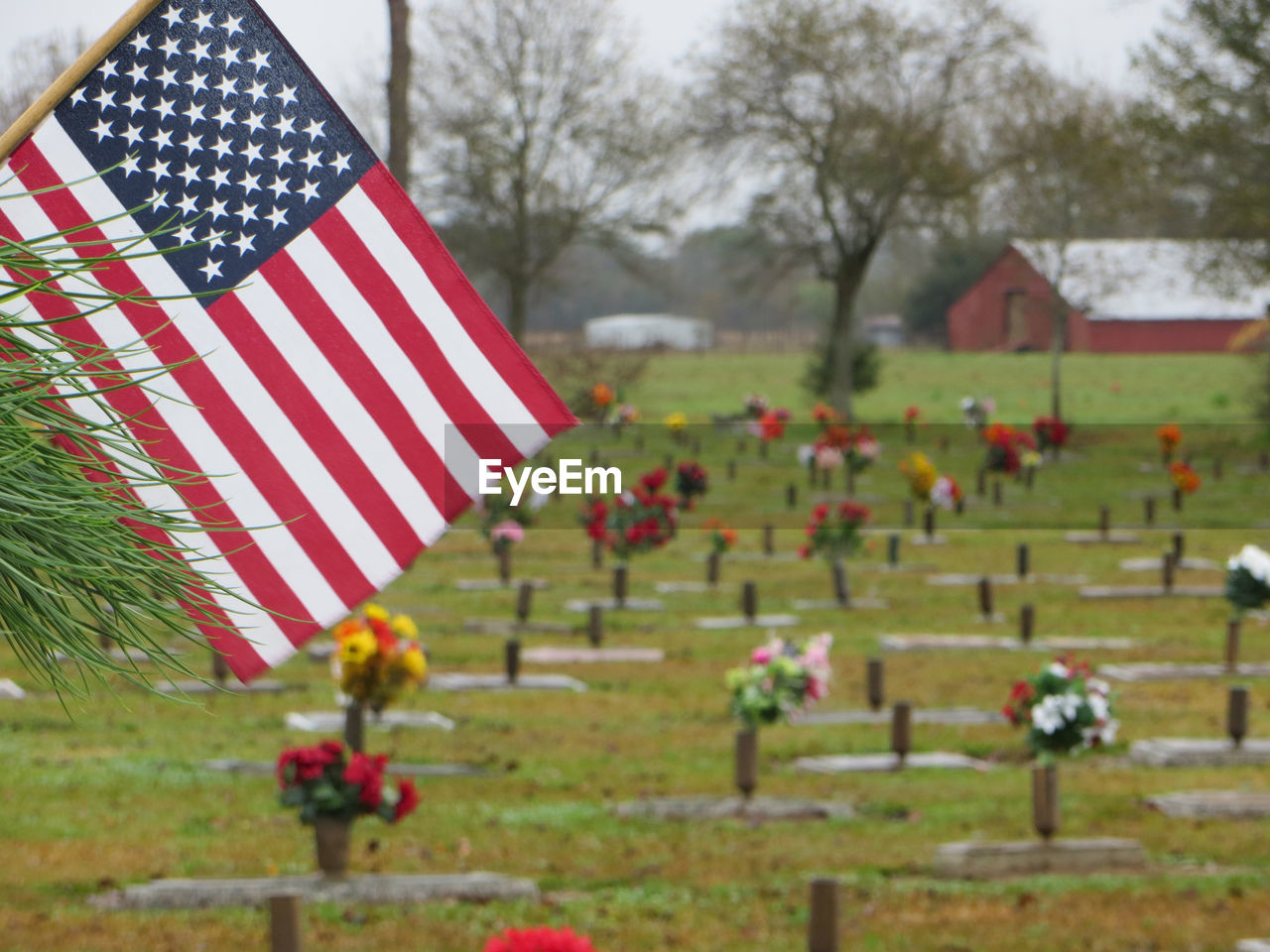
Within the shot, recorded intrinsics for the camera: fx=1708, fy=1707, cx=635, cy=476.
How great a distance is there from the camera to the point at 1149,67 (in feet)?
125

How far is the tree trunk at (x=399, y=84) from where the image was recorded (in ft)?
58.6

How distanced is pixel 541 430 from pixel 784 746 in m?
11.8

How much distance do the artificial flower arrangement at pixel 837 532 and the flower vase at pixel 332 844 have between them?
15.4 m

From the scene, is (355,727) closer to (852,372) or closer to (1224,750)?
(1224,750)

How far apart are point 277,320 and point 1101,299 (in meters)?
44.3

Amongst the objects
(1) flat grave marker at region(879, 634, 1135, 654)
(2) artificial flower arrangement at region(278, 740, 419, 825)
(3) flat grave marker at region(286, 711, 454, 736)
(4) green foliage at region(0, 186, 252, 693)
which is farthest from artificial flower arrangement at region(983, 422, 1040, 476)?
(4) green foliage at region(0, 186, 252, 693)

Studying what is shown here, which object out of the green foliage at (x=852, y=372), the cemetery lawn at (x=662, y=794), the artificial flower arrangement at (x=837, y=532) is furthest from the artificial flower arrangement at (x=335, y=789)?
the green foliage at (x=852, y=372)

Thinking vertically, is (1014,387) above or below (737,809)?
above

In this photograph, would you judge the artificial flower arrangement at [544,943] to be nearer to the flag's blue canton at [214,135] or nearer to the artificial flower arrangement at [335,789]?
the flag's blue canton at [214,135]

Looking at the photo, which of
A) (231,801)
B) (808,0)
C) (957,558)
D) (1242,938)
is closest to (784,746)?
(231,801)

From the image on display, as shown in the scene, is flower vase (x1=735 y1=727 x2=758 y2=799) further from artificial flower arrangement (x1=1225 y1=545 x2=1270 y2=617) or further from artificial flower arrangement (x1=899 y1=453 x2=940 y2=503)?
artificial flower arrangement (x1=899 y1=453 x2=940 y2=503)

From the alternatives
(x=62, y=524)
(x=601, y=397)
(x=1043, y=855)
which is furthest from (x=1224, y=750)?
(x=601, y=397)

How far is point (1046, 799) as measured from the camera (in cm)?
1116

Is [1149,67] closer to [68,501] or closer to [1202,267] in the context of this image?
[1202,267]
